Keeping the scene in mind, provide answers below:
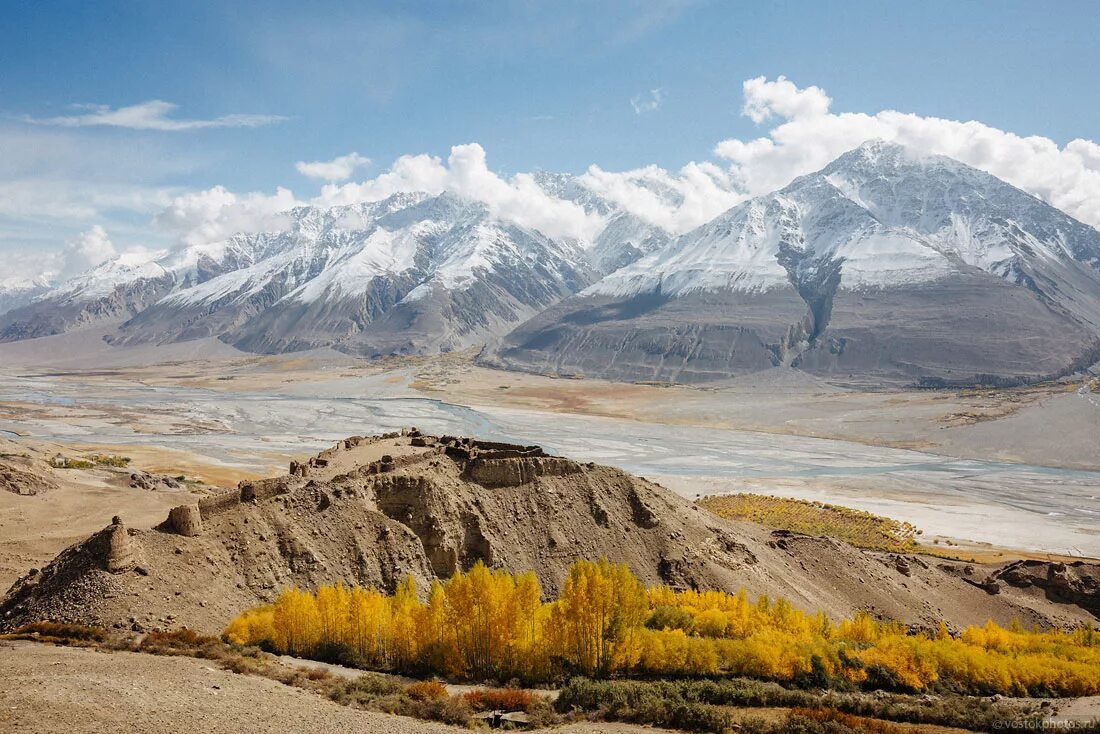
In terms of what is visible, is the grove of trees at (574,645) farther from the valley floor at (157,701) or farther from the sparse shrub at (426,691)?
the valley floor at (157,701)

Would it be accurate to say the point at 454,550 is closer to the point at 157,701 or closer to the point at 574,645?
the point at 574,645

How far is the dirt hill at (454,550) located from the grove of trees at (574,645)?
111 inches

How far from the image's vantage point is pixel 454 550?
123 feet

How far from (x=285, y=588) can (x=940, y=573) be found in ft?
128

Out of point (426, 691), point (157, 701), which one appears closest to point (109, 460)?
point (426, 691)

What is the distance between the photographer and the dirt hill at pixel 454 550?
29.3 metres

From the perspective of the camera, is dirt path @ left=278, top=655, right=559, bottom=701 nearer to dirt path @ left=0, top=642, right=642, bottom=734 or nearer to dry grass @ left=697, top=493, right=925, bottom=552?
dirt path @ left=0, top=642, right=642, bottom=734

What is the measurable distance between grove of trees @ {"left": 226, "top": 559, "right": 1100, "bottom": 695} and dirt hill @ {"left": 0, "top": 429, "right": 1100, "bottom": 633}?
2.81m

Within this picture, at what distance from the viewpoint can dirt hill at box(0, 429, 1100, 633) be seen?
29297 millimetres

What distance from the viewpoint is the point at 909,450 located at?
12631cm

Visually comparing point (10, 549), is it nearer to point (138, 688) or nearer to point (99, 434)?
point (138, 688)

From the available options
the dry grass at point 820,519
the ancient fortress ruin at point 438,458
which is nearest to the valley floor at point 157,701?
the ancient fortress ruin at point 438,458

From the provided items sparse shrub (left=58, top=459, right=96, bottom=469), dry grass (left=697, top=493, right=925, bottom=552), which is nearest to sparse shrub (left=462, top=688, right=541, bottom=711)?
dry grass (left=697, top=493, right=925, bottom=552)

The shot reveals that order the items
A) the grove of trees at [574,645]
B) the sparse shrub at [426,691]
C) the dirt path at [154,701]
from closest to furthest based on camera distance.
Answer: the dirt path at [154,701], the sparse shrub at [426,691], the grove of trees at [574,645]
